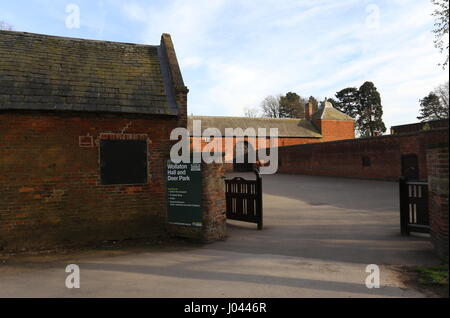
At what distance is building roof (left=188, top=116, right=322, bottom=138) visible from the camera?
41.2 metres

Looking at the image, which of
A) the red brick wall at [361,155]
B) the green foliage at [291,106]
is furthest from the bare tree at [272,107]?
the red brick wall at [361,155]

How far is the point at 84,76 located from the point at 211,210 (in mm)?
4871

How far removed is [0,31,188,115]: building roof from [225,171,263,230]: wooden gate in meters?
2.82

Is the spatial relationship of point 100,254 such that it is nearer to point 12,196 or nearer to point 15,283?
point 15,283

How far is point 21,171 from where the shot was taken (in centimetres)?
652

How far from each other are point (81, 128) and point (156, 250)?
3394 mm

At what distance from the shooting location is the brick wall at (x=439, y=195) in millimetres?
4629

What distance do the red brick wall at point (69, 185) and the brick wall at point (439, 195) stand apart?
5732 mm

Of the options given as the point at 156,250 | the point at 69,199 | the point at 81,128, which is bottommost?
the point at 156,250

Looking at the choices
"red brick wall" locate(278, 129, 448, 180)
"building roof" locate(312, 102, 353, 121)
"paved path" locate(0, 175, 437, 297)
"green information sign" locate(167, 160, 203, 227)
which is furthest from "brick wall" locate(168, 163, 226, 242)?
"building roof" locate(312, 102, 353, 121)

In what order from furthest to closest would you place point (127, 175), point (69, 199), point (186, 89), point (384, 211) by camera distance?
point (384, 211), point (186, 89), point (127, 175), point (69, 199)

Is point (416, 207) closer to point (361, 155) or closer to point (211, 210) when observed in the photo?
point (211, 210)

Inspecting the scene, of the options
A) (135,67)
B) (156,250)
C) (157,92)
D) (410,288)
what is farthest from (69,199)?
(410,288)

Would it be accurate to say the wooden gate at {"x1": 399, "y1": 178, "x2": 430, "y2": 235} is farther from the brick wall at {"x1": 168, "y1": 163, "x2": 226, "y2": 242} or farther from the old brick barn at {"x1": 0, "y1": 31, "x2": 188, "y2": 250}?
the old brick barn at {"x1": 0, "y1": 31, "x2": 188, "y2": 250}
